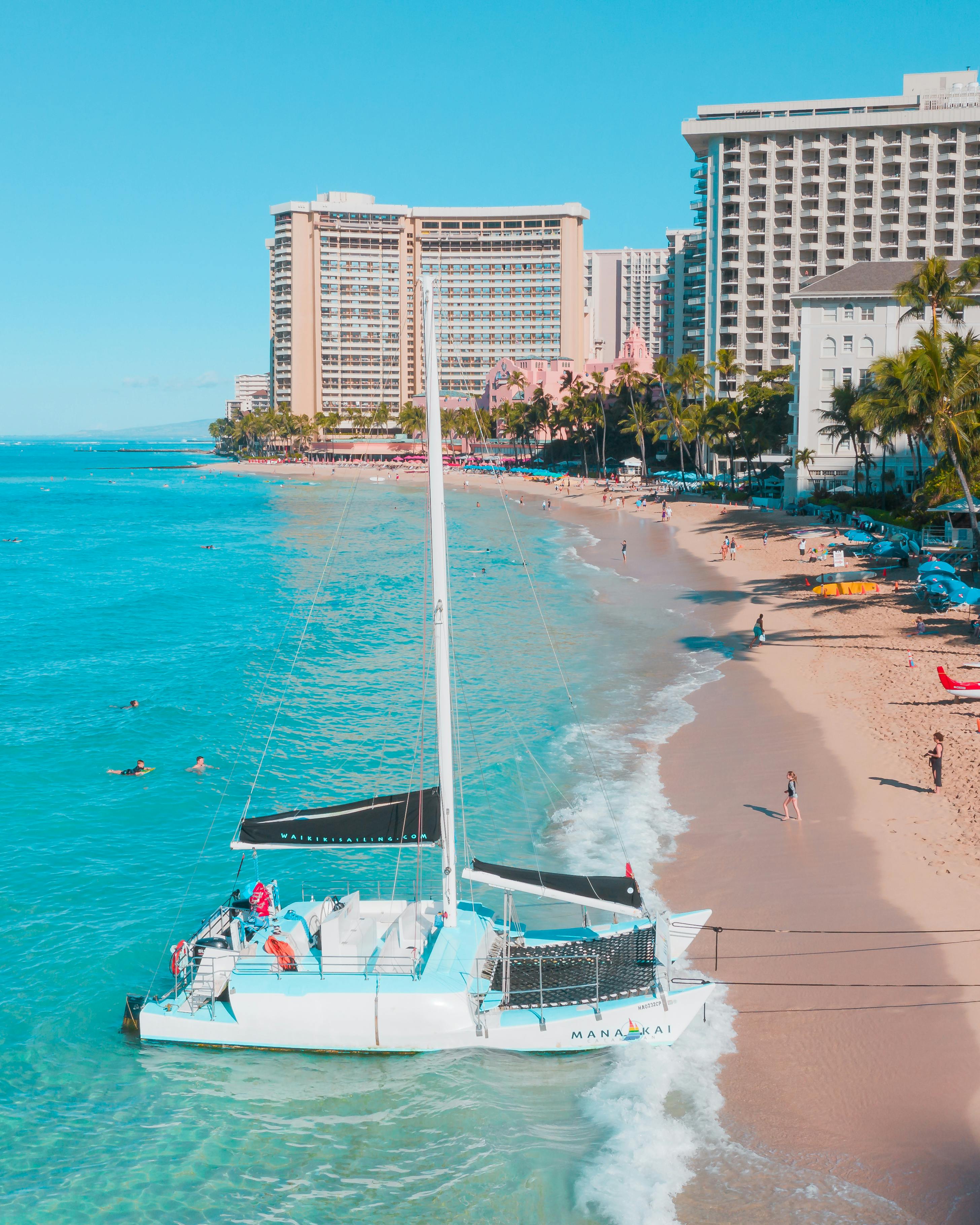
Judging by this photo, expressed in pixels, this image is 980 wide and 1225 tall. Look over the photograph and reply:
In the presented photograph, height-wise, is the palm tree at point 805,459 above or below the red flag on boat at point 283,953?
above

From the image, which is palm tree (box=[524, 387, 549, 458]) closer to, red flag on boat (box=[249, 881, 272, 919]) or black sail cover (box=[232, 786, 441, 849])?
red flag on boat (box=[249, 881, 272, 919])

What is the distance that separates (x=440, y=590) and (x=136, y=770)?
1731 cm

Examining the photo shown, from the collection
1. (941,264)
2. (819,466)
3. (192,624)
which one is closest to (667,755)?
(192,624)

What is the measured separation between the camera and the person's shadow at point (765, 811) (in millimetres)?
23656

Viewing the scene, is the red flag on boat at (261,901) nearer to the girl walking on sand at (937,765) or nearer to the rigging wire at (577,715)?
the rigging wire at (577,715)

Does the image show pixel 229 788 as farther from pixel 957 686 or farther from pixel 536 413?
pixel 536 413

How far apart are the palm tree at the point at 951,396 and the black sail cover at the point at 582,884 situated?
106 ft

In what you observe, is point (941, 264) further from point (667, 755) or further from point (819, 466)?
point (667, 755)

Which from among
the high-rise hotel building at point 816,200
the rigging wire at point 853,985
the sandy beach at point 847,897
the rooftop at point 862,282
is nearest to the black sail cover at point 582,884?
the rigging wire at point 853,985

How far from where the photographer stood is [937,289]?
59.1 metres

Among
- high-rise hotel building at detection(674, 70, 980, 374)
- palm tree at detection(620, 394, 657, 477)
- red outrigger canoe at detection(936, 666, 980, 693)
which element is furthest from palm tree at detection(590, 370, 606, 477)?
red outrigger canoe at detection(936, 666, 980, 693)

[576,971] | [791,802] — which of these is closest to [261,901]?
[576,971]

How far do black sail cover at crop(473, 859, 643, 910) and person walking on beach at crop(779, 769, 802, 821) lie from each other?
25.0ft

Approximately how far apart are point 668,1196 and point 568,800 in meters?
13.5
